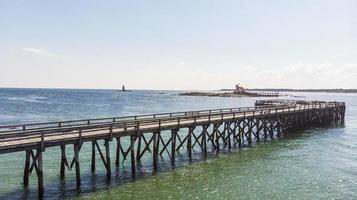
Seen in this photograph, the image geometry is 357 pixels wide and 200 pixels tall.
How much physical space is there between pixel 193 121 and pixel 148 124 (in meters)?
4.66

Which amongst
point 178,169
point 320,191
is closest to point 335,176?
point 320,191

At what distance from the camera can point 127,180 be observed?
24875mm

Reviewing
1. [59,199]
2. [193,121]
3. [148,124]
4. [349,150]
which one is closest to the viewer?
[59,199]

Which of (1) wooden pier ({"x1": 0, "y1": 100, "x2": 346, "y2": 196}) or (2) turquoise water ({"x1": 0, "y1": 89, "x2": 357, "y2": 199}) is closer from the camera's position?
(1) wooden pier ({"x1": 0, "y1": 100, "x2": 346, "y2": 196})

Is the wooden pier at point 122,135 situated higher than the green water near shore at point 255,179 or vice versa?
the wooden pier at point 122,135

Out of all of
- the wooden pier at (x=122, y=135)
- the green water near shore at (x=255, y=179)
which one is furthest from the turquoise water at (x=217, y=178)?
the wooden pier at (x=122, y=135)

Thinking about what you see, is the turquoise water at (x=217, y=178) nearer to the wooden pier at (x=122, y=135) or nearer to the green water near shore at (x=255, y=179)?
the green water near shore at (x=255, y=179)

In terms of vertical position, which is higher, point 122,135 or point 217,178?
point 122,135

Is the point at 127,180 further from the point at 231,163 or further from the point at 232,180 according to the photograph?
the point at 231,163

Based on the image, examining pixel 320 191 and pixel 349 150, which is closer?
pixel 320 191

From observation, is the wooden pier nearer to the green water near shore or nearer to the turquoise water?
the turquoise water

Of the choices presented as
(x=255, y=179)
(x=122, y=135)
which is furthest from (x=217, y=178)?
(x=122, y=135)

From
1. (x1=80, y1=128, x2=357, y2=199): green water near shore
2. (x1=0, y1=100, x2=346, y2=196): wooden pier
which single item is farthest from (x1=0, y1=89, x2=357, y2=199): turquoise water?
(x1=0, y1=100, x2=346, y2=196): wooden pier

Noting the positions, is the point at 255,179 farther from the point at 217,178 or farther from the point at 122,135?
the point at 122,135
